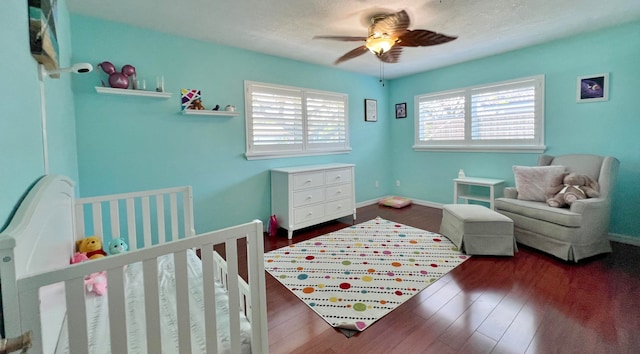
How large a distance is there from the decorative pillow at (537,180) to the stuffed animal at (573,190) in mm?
89

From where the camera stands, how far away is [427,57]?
152 inches

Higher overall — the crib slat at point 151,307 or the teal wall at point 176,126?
the teal wall at point 176,126

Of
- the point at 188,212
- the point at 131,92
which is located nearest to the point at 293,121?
the point at 131,92

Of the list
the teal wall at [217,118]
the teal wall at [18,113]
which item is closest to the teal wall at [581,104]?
the teal wall at [217,118]

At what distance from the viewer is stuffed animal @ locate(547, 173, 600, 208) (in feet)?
8.93

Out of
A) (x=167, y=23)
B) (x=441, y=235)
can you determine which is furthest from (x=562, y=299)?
(x=167, y=23)

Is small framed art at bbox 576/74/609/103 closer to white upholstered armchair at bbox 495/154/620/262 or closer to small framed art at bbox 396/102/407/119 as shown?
white upholstered armchair at bbox 495/154/620/262

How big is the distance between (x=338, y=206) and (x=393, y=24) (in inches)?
95.0

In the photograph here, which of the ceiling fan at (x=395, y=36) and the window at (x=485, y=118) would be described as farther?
the window at (x=485, y=118)

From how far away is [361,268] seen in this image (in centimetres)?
258

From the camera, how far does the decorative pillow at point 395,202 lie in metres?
4.79

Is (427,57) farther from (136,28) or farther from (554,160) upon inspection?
(136,28)

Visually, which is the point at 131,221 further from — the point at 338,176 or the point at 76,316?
the point at 338,176

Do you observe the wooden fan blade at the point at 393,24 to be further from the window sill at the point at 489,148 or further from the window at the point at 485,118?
the window sill at the point at 489,148
